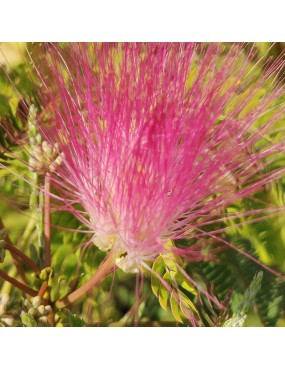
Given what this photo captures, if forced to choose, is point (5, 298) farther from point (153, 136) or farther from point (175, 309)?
point (153, 136)

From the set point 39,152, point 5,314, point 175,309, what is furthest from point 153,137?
point 5,314

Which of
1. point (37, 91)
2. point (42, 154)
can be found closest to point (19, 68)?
point (37, 91)

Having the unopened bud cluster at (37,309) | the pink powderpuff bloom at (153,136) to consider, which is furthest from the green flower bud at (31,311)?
the pink powderpuff bloom at (153,136)

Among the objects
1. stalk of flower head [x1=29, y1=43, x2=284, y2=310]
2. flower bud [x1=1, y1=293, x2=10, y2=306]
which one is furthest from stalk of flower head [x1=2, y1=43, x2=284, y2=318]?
flower bud [x1=1, y1=293, x2=10, y2=306]

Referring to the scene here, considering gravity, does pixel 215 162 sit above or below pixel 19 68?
below
